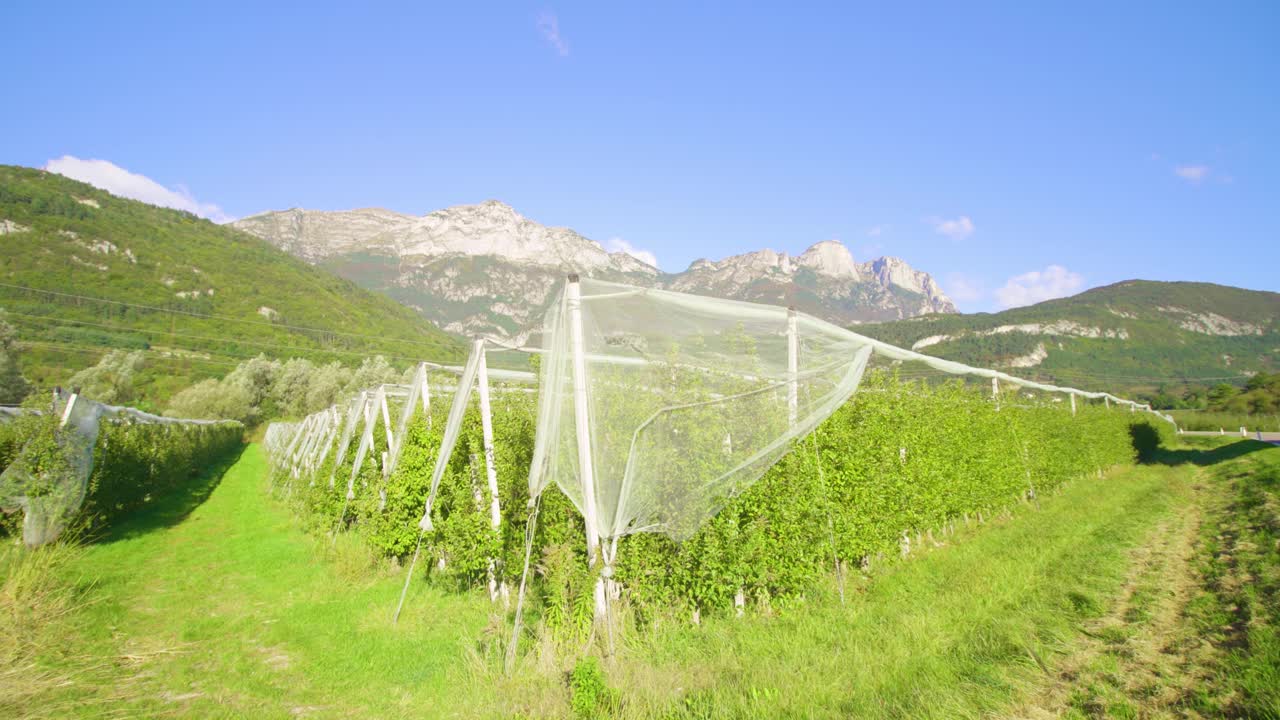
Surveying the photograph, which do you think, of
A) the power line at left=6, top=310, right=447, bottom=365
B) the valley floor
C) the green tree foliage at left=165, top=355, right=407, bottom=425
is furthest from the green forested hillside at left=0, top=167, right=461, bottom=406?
the valley floor

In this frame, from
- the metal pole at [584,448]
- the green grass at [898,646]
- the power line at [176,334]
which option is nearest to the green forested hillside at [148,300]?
the power line at [176,334]

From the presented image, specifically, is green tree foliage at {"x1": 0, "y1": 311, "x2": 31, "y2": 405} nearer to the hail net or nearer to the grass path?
the grass path

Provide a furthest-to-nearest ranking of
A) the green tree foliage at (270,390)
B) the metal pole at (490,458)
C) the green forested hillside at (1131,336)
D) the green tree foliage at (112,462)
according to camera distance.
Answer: the green forested hillside at (1131,336) → the green tree foliage at (270,390) → the green tree foliage at (112,462) → the metal pole at (490,458)

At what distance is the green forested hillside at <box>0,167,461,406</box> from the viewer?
45469mm

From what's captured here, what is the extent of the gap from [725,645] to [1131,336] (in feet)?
349

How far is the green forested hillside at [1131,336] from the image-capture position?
236 ft

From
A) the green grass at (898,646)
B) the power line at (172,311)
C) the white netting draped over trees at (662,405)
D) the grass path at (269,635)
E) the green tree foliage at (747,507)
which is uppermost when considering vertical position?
the power line at (172,311)

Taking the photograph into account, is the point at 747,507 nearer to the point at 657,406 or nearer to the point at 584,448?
the point at 657,406

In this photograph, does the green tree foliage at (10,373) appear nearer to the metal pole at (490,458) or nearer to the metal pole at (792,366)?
the metal pole at (490,458)

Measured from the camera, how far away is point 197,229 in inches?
3214

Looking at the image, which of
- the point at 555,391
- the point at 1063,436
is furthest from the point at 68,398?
the point at 1063,436

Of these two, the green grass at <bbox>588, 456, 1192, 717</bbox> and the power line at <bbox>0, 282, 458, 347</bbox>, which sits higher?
the power line at <bbox>0, 282, 458, 347</bbox>

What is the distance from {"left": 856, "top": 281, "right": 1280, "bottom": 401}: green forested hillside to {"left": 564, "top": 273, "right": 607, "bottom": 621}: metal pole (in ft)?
203

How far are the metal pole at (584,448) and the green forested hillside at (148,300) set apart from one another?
1754 inches
